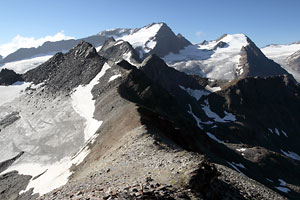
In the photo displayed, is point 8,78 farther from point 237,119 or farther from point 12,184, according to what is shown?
point 237,119

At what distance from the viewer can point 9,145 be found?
66.5 meters

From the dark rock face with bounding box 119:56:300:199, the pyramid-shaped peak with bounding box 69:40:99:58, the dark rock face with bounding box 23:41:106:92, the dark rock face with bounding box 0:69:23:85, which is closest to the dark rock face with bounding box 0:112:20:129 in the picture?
the dark rock face with bounding box 23:41:106:92

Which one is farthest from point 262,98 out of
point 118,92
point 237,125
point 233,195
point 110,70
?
point 233,195

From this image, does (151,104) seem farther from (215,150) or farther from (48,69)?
(48,69)

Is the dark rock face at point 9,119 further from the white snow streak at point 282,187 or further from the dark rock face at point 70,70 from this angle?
the white snow streak at point 282,187

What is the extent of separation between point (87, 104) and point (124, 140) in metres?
40.0

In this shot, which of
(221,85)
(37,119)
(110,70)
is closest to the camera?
(37,119)

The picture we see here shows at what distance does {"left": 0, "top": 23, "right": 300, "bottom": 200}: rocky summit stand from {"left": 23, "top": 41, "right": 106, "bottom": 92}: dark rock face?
1.78 feet

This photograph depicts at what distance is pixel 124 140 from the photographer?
36875mm

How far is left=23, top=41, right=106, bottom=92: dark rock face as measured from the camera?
9519 centimetres

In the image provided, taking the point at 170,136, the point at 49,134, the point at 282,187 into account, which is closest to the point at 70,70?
the point at 49,134

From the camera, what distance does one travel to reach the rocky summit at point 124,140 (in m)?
21.7

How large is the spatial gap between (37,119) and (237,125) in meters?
90.5

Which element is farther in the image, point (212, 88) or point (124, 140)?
point (212, 88)
